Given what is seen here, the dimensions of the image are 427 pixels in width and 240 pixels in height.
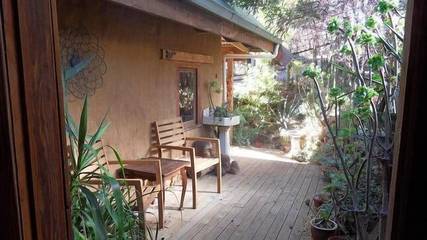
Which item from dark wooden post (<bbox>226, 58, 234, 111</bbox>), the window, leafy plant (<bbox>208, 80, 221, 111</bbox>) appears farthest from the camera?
dark wooden post (<bbox>226, 58, 234, 111</bbox>)

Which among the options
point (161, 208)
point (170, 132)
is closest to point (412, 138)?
point (161, 208)

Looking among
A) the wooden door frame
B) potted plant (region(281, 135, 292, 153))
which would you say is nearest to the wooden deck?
potted plant (region(281, 135, 292, 153))

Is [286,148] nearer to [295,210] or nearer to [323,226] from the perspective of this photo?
Answer: [295,210]

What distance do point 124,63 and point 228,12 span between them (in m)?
1.12

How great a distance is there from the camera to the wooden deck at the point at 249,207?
2.99 meters

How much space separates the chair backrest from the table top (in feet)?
1.67

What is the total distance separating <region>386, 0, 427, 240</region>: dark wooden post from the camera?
1.75ft

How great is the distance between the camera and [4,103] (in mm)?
706

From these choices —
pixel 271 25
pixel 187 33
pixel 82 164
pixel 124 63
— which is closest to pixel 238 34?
pixel 187 33

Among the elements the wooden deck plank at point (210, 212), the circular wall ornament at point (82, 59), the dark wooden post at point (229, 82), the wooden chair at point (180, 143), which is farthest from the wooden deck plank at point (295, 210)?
the dark wooden post at point (229, 82)

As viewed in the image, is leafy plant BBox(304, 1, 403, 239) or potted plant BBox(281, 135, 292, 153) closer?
leafy plant BBox(304, 1, 403, 239)

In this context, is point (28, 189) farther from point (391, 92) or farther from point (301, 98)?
point (301, 98)

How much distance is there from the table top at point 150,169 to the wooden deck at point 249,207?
449 mm

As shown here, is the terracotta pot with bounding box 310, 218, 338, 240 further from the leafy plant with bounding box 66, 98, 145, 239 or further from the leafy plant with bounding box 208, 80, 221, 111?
the leafy plant with bounding box 208, 80, 221, 111
